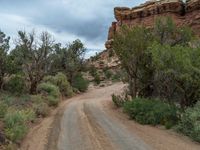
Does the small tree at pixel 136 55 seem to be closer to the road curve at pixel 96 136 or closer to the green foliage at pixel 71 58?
the road curve at pixel 96 136

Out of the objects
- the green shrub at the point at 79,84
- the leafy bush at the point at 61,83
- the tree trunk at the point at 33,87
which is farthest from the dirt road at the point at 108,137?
the green shrub at the point at 79,84

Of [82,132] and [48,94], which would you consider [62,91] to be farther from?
[82,132]

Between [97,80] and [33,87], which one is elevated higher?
[97,80]

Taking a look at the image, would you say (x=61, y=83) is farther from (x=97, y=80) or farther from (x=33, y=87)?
(x=97, y=80)

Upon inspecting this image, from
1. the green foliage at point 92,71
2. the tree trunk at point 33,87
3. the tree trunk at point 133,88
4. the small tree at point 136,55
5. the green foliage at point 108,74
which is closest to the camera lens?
the small tree at point 136,55

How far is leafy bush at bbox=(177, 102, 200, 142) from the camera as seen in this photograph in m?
19.0

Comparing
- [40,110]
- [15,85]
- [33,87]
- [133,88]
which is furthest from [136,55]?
[15,85]

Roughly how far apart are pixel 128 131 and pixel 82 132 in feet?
8.99

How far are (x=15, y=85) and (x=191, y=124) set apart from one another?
67.3ft

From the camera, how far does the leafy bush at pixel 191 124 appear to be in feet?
62.3

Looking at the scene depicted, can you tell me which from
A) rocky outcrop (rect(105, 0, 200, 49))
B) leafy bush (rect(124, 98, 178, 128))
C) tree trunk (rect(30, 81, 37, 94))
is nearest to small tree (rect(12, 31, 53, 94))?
tree trunk (rect(30, 81, 37, 94))

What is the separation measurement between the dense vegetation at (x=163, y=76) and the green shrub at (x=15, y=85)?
9464 millimetres

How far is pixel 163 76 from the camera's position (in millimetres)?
26969

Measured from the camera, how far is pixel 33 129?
21.5 metres
